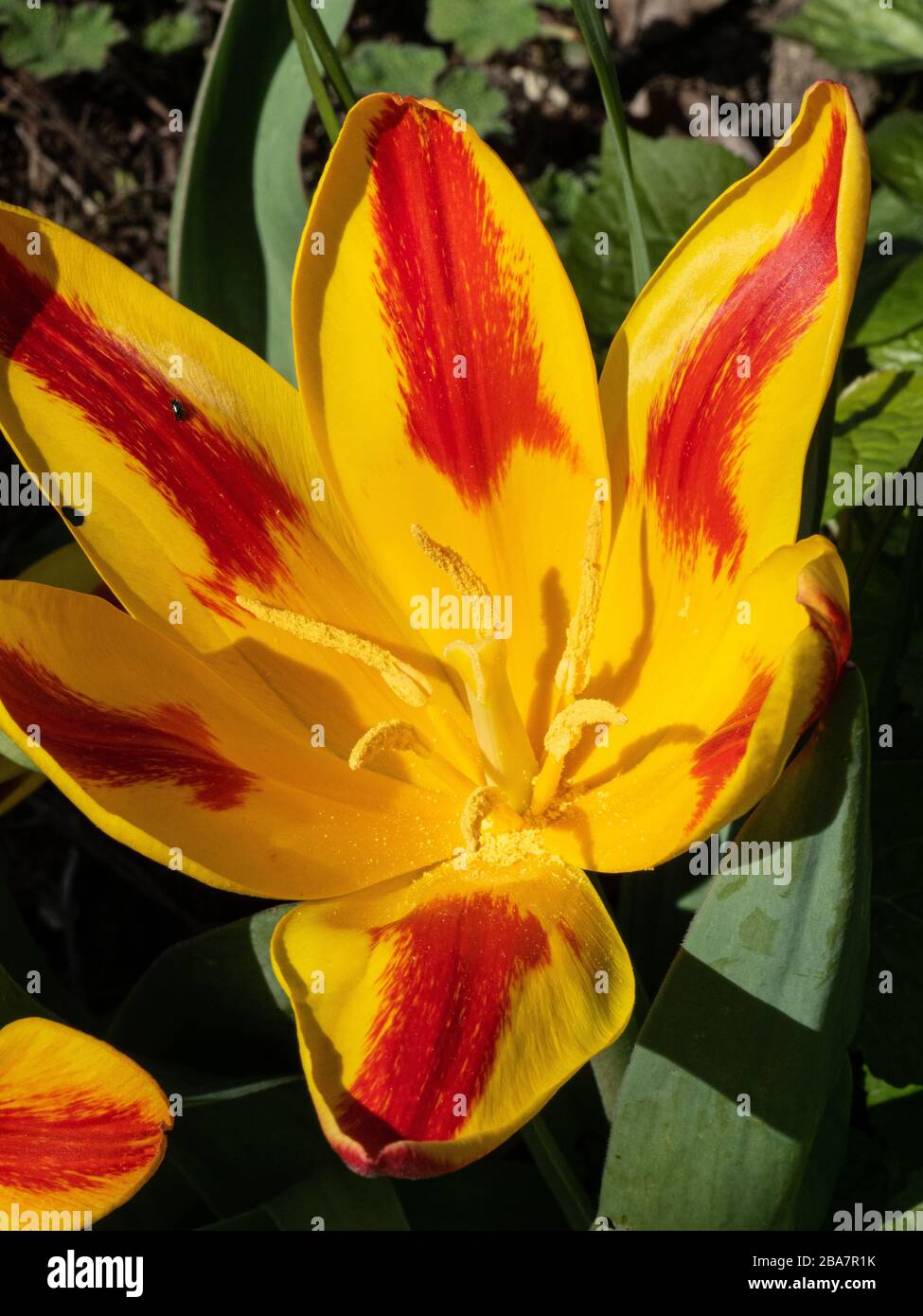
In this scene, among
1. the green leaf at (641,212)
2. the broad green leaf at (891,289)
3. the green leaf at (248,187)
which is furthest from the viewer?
the green leaf at (641,212)

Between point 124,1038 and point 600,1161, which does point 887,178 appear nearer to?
point 600,1161

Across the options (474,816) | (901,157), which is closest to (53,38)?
(901,157)

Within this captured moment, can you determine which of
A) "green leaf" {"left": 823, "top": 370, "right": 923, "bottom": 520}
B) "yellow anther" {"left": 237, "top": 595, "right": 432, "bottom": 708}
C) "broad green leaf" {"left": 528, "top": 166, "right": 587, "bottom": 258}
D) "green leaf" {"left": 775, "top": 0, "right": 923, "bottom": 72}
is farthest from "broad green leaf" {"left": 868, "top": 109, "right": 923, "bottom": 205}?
"yellow anther" {"left": 237, "top": 595, "right": 432, "bottom": 708}

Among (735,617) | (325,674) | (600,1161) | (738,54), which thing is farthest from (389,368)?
(738,54)

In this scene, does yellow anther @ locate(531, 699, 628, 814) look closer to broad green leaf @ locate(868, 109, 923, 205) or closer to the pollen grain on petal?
the pollen grain on petal

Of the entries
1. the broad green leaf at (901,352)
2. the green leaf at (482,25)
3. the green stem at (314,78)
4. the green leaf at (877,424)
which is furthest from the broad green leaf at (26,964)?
the green leaf at (482,25)

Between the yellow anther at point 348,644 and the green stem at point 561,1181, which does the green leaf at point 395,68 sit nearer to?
the yellow anther at point 348,644
